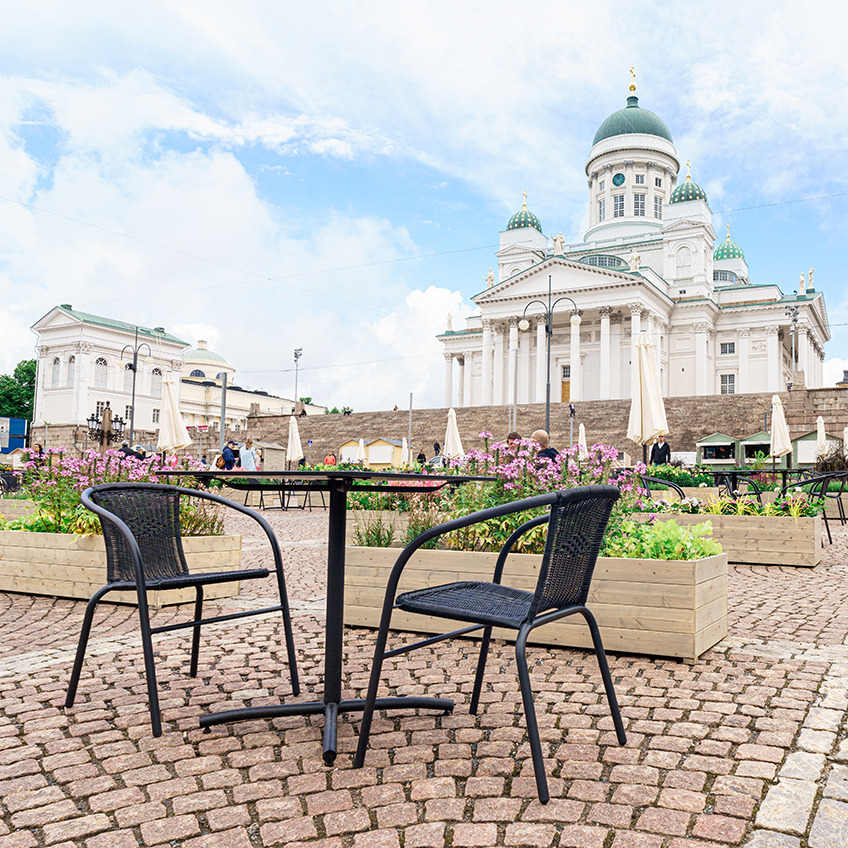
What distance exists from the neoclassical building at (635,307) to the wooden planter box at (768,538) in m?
45.2

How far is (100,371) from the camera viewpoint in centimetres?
7594

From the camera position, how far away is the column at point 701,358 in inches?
2311

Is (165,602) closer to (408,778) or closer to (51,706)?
(51,706)

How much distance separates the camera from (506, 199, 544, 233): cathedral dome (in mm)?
70188

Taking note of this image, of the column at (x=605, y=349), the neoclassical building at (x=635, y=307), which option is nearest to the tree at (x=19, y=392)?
the neoclassical building at (x=635, y=307)

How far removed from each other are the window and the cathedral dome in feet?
21.8

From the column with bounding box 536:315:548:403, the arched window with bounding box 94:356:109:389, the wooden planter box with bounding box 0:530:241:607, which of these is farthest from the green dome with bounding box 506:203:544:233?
the wooden planter box with bounding box 0:530:241:607

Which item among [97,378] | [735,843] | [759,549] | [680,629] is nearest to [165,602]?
[680,629]

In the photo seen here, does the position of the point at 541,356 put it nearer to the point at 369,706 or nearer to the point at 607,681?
the point at 607,681

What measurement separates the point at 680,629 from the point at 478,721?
1546mm

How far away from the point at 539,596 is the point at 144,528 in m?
2.09

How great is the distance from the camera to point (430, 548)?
555cm

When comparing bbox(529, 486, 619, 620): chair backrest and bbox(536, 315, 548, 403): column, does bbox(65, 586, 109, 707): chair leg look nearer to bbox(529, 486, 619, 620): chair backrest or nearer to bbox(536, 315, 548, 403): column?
bbox(529, 486, 619, 620): chair backrest

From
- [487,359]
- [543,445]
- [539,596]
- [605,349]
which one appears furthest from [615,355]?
[539,596]
